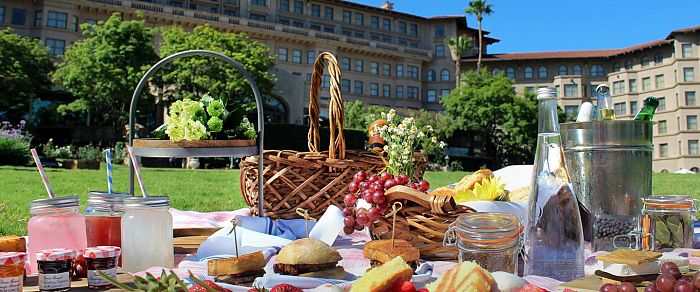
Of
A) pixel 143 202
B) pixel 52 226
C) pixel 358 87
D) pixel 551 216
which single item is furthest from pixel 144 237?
pixel 358 87

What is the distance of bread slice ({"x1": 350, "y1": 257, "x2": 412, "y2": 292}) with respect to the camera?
140 cm

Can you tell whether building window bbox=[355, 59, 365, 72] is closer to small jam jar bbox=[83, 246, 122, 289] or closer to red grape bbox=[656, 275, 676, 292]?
small jam jar bbox=[83, 246, 122, 289]

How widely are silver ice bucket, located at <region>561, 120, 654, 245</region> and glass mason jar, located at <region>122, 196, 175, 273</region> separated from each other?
1.89 m

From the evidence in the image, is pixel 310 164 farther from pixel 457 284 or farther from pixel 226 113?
pixel 457 284

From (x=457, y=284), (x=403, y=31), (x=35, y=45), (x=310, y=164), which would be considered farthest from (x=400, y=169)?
(x=403, y=31)

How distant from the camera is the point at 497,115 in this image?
5119 centimetres

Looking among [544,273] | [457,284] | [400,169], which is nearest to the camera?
[457,284]

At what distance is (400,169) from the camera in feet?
9.96

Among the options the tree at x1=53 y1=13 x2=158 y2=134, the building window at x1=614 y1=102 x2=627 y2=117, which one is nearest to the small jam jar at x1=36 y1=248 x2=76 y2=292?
the tree at x1=53 y1=13 x2=158 y2=134

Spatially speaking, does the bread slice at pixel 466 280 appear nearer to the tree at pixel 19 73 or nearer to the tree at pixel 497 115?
the tree at pixel 19 73

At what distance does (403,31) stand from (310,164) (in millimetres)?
64148

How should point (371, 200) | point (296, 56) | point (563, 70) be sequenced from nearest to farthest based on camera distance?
point (371, 200) < point (296, 56) < point (563, 70)

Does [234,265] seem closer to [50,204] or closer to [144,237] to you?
[144,237]

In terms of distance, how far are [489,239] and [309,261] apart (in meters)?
0.60
